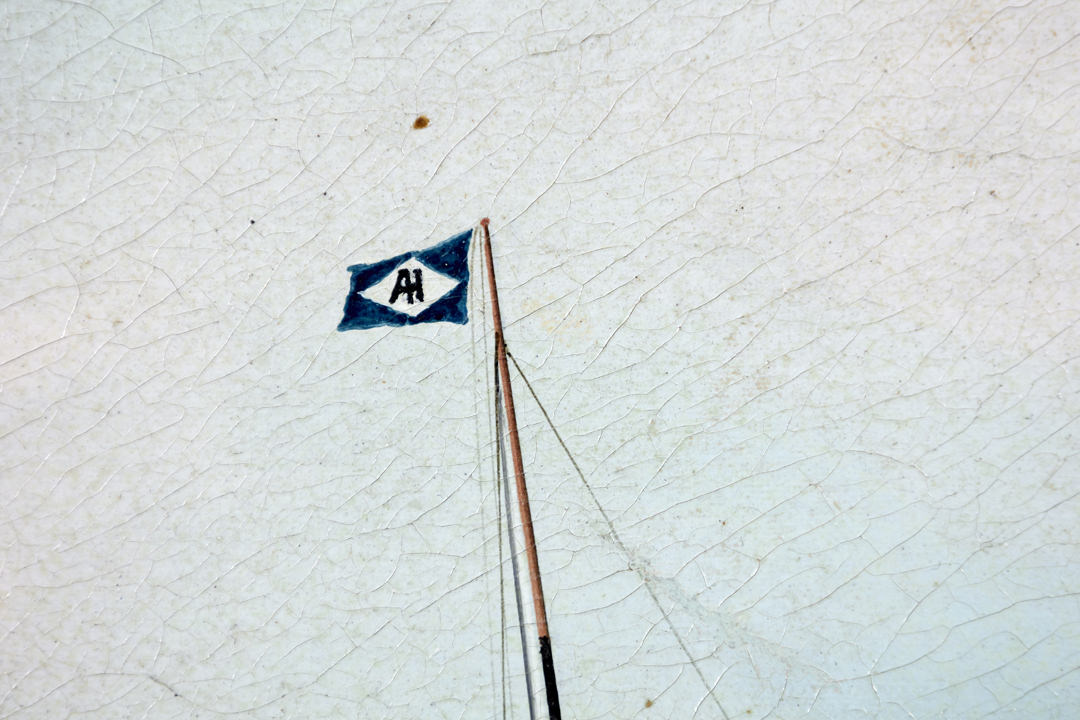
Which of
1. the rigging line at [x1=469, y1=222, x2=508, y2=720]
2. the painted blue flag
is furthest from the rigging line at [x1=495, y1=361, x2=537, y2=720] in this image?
the painted blue flag

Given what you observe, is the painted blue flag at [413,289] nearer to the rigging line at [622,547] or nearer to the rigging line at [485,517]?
the rigging line at [485,517]

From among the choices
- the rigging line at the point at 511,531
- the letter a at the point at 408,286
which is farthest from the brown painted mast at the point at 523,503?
the letter a at the point at 408,286

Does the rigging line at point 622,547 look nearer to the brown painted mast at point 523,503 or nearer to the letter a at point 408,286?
the brown painted mast at point 523,503

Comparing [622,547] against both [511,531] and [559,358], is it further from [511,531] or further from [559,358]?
[559,358]

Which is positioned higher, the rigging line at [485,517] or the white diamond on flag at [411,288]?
the white diamond on flag at [411,288]

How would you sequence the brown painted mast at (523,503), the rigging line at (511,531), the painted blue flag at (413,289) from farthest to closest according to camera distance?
the painted blue flag at (413,289) < the rigging line at (511,531) < the brown painted mast at (523,503)

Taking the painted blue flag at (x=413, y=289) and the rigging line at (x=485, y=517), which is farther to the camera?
the painted blue flag at (x=413, y=289)

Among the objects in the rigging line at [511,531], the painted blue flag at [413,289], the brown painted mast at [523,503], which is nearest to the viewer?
the brown painted mast at [523,503]

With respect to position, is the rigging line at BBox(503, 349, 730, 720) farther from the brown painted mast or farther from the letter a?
the letter a

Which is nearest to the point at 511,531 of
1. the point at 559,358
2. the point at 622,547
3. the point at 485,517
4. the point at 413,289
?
the point at 485,517
